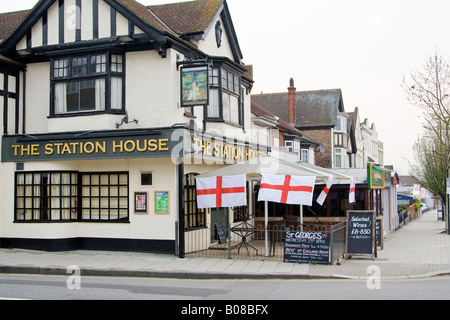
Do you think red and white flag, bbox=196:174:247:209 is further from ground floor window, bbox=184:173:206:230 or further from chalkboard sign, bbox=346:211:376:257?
chalkboard sign, bbox=346:211:376:257

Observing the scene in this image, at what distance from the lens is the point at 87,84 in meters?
15.4

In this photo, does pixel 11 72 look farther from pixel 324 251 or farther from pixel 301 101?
pixel 301 101

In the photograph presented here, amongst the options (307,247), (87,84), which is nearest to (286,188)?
(307,247)

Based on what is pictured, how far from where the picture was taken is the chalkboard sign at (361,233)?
14.4 meters

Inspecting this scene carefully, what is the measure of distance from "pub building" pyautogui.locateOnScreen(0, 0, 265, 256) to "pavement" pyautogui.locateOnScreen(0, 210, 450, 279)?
2.68 ft

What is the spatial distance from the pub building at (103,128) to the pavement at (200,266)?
82 centimetres

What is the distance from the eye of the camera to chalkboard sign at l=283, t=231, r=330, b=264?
13.0m

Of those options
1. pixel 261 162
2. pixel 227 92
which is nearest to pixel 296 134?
pixel 227 92

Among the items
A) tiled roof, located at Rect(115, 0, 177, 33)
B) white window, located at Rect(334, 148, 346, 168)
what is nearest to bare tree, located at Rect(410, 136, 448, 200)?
white window, located at Rect(334, 148, 346, 168)

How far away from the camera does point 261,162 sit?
14.8 metres

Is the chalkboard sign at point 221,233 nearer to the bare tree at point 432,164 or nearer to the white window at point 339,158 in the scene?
the bare tree at point 432,164

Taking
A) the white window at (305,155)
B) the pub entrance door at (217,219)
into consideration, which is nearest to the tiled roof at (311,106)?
the white window at (305,155)

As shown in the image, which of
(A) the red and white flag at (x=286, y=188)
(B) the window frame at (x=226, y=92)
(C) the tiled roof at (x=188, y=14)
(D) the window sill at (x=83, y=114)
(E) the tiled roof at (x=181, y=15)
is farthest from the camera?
(B) the window frame at (x=226, y=92)

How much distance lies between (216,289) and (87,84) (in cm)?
801
